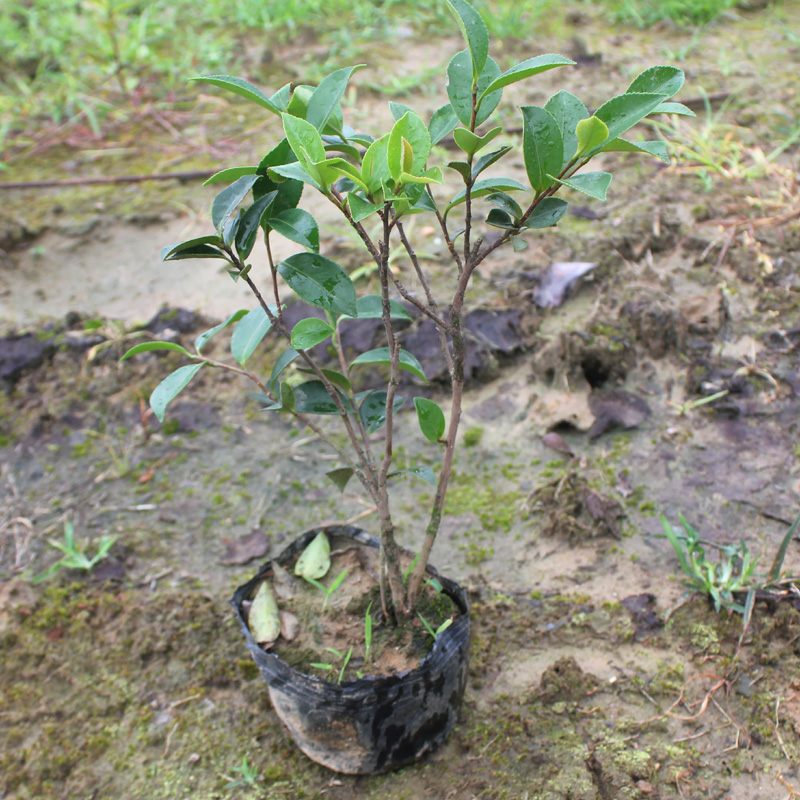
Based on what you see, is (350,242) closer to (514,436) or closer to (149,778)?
(514,436)

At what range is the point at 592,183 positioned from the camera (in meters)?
0.98

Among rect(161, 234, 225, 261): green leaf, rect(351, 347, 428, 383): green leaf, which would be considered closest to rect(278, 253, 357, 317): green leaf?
rect(161, 234, 225, 261): green leaf

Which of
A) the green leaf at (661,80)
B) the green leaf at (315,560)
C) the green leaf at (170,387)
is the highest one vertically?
the green leaf at (661,80)

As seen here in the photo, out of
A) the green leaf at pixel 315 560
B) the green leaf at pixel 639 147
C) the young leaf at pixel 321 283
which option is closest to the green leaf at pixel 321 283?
the young leaf at pixel 321 283

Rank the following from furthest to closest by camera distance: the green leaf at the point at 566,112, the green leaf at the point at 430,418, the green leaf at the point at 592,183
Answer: the green leaf at the point at 430,418 → the green leaf at the point at 566,112 → the green leaf at the point at 592,183

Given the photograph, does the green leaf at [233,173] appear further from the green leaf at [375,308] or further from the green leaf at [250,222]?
the green leaf at [375,308]

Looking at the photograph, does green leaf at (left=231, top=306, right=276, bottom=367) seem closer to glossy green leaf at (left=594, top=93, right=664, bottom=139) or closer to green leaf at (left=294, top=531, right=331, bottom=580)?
green leaf at (left=294, top=531, right=331, bottom=580)

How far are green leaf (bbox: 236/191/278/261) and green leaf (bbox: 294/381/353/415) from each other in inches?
13.6

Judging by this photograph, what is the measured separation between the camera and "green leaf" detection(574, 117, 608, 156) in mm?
957

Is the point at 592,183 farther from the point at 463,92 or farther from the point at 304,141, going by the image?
the point at 304,141

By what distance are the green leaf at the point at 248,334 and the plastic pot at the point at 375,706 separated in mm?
560

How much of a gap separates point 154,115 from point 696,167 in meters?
2.81

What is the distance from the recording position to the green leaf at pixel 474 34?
3.27 feet

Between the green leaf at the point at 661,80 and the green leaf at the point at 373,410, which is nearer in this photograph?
the green leaf at the point at 661,80
